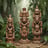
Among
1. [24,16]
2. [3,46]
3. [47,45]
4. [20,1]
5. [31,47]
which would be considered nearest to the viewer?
[3,46]

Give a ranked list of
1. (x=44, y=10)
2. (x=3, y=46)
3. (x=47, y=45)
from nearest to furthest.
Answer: (x=3, y=46)
(x=47, y=45)
(x=44, y=10)

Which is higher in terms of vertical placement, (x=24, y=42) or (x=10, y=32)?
(x=10, y=32)

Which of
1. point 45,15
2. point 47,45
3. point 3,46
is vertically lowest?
point 47,45

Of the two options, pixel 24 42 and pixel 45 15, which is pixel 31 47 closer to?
pixel 24 42

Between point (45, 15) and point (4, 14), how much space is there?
75.0 inches

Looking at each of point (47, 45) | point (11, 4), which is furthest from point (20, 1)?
point (47, 45)

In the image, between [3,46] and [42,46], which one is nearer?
[3,46]

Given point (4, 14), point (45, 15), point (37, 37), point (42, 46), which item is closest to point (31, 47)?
point (42, 46)

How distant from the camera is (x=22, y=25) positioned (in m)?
5.75

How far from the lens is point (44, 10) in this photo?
668 centimetres

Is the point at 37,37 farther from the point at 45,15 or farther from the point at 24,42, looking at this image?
the point at 45,15

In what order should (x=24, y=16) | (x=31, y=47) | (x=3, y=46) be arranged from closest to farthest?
(x=3, y=46)
(x=31, y=47)
(x=24, y=16)

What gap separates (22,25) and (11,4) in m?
2.26

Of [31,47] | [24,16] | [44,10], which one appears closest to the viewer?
[31,47]
